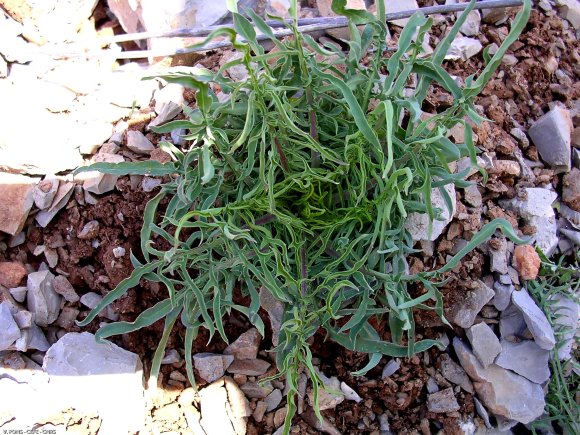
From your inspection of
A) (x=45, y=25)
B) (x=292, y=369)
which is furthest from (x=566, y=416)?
(x=45, y=25)

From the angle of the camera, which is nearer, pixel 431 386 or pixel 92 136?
pixel 431 386

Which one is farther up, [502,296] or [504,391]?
[502,296]

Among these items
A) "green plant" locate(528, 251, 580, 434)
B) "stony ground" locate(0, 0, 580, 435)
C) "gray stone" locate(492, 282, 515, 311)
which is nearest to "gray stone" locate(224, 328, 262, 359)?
"stony ground" locate(0, 0, 580, 435)

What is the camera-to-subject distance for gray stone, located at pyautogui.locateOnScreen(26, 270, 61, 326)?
1.56 metres

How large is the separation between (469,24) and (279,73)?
0.82 metres

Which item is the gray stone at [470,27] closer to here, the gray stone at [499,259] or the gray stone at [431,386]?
the gray stone at [499,259]

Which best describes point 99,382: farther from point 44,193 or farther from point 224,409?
point 44,193

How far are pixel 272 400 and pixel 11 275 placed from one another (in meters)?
0.74

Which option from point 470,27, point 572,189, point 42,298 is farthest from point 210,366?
point 470,27

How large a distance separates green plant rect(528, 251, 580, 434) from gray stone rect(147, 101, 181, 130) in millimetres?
1052

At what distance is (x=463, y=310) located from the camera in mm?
1562

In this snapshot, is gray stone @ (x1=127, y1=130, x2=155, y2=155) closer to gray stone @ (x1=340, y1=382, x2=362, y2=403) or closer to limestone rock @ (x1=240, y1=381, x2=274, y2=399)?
limestone rock @ (x1=240, y1=381, x2=274, y2=399)

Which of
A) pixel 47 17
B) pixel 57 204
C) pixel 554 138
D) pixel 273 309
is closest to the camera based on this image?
pixel 273 309

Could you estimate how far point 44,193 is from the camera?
5.26 ft
